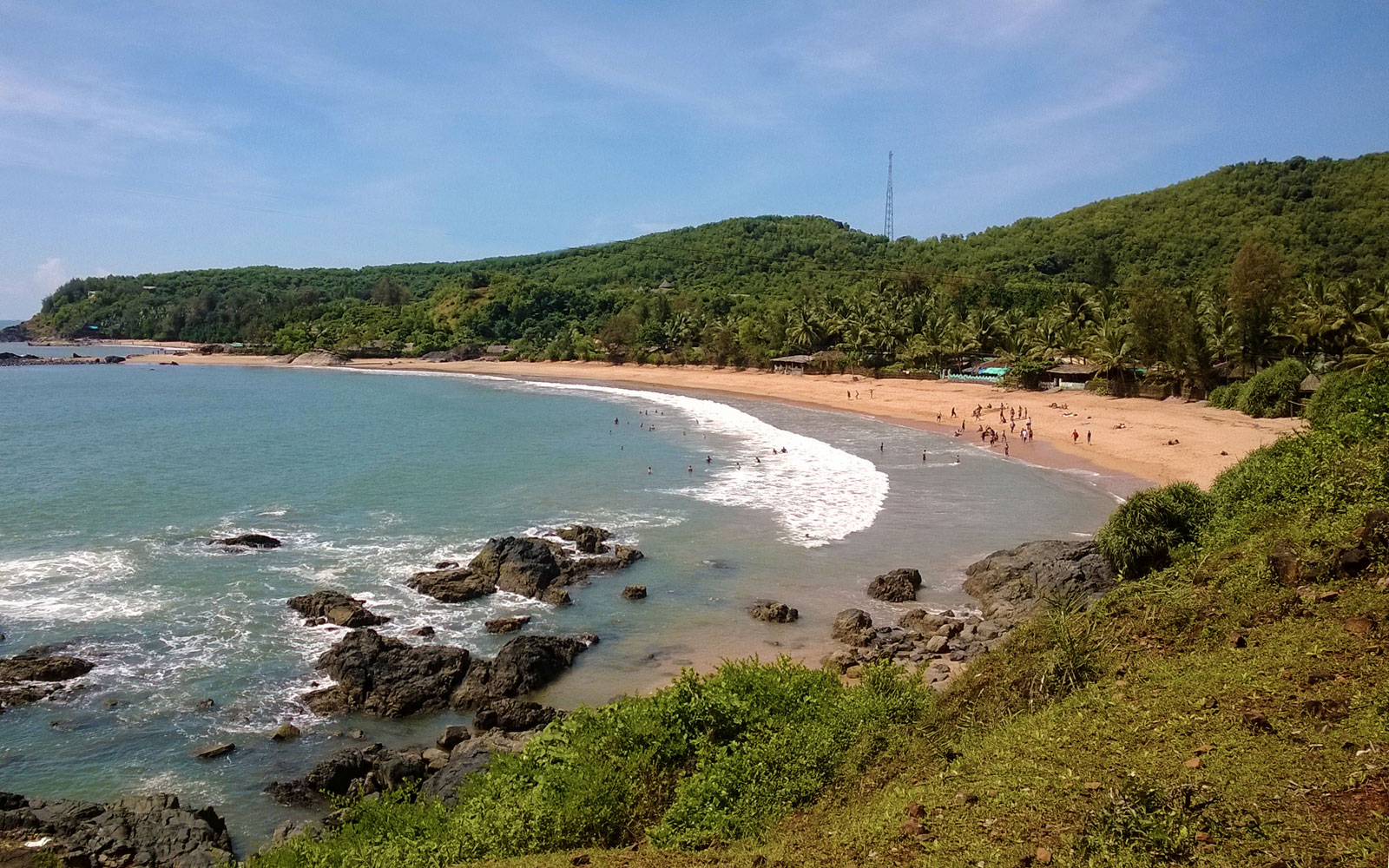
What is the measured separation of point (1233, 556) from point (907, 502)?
63.9 ft

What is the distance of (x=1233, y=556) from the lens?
41.9 ft

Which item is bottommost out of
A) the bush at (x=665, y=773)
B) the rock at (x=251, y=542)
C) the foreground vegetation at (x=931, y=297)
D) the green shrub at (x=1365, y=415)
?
the rock at (x=251, y=542)

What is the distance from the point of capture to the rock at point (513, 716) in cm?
1569

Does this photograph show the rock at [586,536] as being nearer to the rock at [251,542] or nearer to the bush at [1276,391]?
the rock at [251,542]

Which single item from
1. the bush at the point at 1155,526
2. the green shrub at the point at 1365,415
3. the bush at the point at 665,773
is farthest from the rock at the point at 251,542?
the green shrub at the point at 1365,415

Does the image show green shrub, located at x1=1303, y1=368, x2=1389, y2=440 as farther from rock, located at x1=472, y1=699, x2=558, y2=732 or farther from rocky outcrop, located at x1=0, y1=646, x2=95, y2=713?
rocky outcrop, located at x1=0, y1=646, x2=95, y2=713

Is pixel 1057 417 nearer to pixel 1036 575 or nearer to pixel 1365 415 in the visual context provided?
pixel 1036 575

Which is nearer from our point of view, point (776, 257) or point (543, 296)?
point (543, 296)

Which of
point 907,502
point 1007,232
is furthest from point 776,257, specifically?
point 907,502

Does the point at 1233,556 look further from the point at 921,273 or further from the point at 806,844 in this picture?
the point at 921,273

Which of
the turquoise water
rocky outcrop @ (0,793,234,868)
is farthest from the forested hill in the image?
rocky outcrop @ (0,793,234,868)

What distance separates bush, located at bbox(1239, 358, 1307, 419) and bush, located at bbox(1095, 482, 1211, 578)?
32195 millimetres

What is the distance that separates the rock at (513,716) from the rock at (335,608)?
5798mm

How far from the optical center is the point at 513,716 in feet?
51.9
